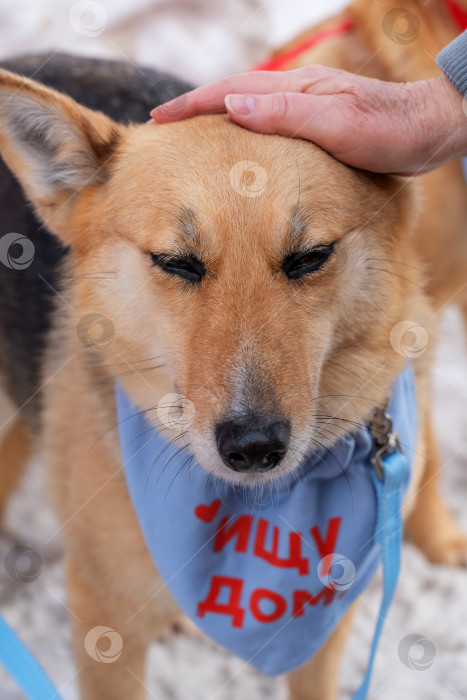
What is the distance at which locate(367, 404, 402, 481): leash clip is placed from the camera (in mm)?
1905

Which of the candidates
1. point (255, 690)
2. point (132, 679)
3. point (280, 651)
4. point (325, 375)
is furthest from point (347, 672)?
point (325, 375)

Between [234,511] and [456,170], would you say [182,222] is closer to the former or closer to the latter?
[234,511]

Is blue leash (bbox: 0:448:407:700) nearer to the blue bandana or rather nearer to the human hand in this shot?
the blue bandana

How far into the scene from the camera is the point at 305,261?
1693mm

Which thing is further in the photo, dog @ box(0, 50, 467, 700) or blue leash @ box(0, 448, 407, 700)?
blue leash @ box(0, 448, 407, 700)

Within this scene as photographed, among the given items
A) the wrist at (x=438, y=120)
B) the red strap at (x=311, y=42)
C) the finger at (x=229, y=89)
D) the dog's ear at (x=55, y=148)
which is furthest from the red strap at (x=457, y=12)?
the dog's ear at (x=55, y=148)

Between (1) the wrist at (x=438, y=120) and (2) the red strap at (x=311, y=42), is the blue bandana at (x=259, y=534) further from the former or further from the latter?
(2) the red strap at (x=311, y=42)

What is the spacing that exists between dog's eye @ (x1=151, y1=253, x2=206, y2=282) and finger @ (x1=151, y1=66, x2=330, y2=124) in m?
0.46

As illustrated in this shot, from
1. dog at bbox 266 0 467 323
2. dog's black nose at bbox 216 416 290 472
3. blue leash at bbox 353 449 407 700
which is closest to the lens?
dog's black nose at bbox 216 416 290 472

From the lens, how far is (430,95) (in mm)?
1855

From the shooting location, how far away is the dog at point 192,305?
1.58 meters

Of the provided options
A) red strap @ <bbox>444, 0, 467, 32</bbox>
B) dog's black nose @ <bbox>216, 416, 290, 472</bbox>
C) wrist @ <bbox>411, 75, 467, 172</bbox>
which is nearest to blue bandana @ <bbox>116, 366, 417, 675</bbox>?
dog's black nose @ <bbox>216, 416, 290, 472</bbox>

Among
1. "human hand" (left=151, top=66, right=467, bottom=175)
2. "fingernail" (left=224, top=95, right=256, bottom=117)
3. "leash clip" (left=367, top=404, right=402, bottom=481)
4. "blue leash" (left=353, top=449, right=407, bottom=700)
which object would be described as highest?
"human hand" (left=151, top=66, right=467, bottom=175)

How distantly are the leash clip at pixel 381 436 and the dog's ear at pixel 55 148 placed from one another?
3.43 feet
